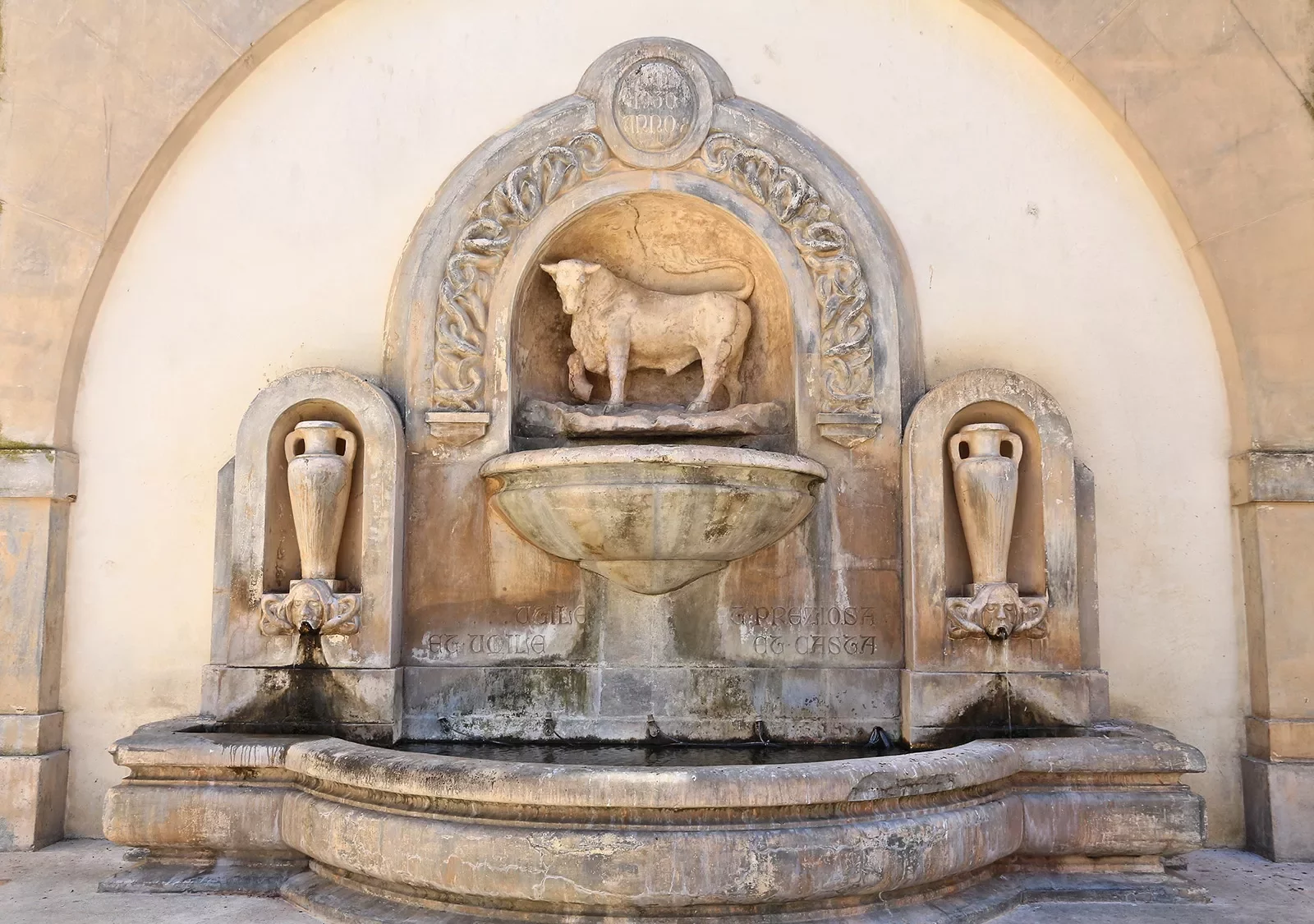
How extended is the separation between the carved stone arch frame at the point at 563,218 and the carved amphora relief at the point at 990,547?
52 cm

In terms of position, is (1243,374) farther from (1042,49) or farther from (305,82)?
(305,82)

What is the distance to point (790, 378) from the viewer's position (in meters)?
5.79

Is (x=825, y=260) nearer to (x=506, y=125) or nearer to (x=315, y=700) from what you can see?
(x=506, y=125)

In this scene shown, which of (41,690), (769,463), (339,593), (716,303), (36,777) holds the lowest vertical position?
(36,777)

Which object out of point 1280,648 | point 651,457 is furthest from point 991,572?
point 651,457

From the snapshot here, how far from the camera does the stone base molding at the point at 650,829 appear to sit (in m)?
3.77

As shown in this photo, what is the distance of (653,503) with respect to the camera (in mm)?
4820

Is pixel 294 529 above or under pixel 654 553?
above

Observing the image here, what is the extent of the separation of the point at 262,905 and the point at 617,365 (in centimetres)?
321

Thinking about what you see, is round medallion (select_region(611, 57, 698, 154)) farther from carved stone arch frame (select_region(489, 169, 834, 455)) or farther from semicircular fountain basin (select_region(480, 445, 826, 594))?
semicircular fountain basin (select_region(480, 445, 826, 594))

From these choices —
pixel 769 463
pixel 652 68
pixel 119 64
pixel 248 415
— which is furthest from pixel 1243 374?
pixel 119 64

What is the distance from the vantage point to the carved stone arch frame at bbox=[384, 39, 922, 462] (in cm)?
551

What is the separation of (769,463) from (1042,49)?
2.93 meters

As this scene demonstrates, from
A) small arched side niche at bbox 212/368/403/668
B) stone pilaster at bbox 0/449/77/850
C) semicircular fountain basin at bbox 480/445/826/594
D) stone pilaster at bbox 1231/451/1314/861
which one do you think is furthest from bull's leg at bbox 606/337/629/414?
stone pilaster at bbox 1231/451/1314/861
